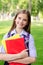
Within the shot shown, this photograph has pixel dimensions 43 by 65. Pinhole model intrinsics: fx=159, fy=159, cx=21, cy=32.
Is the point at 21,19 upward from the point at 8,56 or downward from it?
upward

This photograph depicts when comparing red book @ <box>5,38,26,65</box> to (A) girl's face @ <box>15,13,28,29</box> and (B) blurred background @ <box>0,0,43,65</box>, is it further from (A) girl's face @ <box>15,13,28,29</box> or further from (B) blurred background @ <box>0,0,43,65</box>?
(B) blurred background @ <box>0,0,43,65</box>

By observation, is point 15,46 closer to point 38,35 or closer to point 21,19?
point 21,19

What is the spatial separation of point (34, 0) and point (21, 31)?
0.64 metres

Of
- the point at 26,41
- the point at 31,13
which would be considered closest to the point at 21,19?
the point at 26,41

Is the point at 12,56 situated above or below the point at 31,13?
below

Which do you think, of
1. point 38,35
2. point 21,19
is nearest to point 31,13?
point 38,35

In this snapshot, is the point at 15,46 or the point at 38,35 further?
the point at 38,35

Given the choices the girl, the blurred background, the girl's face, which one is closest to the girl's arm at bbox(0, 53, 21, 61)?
the girl

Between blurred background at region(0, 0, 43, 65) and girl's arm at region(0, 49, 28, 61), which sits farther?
blurred background at region(0, 0, 43, 65)

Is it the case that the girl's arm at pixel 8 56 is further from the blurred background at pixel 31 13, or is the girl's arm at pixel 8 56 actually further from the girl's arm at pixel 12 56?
the blurred background at pixel 31 13

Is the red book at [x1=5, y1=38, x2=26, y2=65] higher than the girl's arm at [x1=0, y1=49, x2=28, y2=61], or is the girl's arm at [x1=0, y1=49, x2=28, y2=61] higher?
the red book at [x1=5, y1=38, x2=26, y2=65]

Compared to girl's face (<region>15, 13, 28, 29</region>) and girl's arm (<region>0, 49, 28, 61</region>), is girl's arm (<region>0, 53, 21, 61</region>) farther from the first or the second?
girl's face (<region>15, 13, 28, 29</region>)

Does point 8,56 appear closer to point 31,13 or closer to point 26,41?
point 26,41

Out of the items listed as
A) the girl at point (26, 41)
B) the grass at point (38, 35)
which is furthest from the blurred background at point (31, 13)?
the girl at point (26, 41)
